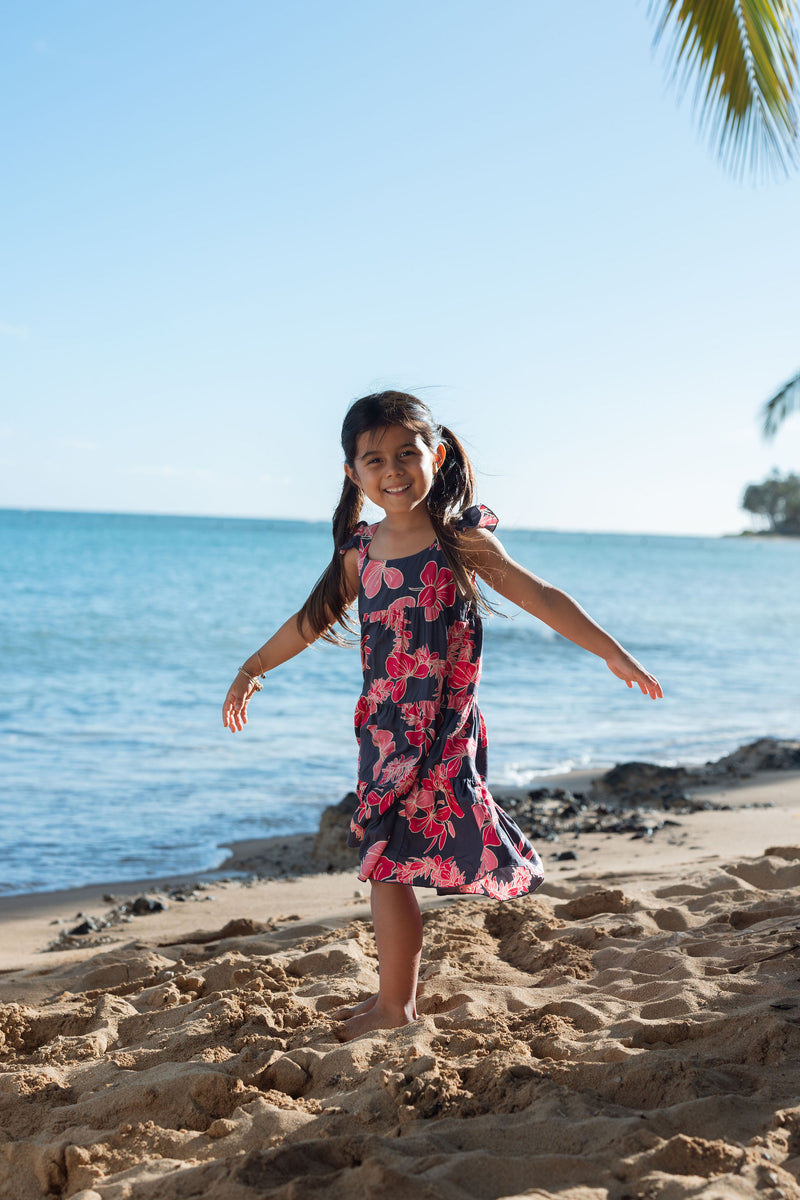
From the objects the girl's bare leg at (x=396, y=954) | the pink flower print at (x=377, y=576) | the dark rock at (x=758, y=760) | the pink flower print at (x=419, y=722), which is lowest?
the dark rock at (x=758, y=760)

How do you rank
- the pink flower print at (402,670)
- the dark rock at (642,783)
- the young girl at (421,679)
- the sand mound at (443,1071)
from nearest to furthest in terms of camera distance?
the sand mound at (443,1071) < the young girl at (421,679) < the pink flower print at (402,670) < the dark rock at (642,783)

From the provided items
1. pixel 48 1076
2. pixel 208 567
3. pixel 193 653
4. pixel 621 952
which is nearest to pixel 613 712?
pixel 193 653

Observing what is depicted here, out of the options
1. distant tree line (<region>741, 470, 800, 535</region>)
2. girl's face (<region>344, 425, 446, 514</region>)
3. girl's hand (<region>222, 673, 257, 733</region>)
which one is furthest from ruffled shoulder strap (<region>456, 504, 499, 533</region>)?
distant tree line (<region>741, 470, 800, 535</region>)

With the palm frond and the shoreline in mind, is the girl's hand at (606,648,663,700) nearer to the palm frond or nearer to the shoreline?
the shoreline

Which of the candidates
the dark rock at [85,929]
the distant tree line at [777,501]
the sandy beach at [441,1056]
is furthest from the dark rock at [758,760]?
the distant tree line at [777,501]

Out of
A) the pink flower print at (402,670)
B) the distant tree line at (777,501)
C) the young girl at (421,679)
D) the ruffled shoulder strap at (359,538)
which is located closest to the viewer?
the young girl at (421,679)

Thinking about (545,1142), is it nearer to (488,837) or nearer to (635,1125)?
(635,1125)

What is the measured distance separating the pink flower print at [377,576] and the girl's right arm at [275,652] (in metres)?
0.13

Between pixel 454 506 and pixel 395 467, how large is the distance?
0.89 ft

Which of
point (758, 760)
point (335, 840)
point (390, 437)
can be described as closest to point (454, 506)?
point (390, 437)

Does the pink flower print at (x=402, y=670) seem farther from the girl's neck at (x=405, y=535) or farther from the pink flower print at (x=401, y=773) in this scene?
the girl's neck at (x=405, y=535)

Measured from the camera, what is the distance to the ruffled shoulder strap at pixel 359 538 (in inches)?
122

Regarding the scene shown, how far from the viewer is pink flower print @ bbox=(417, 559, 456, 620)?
2.85 metres

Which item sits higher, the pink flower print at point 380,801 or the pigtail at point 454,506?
the pigtail at point 454,506
